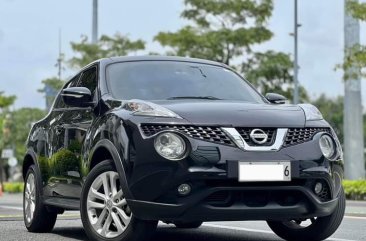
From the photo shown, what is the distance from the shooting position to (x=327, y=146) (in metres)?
5.74

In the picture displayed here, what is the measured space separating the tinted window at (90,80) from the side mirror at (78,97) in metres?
0.22

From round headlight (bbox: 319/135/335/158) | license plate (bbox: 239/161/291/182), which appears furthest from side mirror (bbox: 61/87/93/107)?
round headlight (bbox: 319/135/335/158)

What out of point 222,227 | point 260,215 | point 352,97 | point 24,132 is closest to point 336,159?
point 260,215

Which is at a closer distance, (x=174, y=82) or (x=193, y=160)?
(x=193, y=160)

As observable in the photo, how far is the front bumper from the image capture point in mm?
5273

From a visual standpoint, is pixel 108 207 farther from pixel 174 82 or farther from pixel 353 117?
pixel 353 117

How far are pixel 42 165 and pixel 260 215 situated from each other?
2.87 m

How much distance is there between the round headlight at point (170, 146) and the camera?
5285mm

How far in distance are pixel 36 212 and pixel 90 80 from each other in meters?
1.45

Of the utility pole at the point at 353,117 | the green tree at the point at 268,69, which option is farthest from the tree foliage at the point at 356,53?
the green tree at the point at 268,69

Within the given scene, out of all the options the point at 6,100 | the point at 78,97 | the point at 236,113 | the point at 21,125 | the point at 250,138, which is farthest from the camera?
the point at 21,125

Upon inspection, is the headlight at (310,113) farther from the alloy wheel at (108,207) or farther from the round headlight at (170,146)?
the alloy wheel at (108,207)

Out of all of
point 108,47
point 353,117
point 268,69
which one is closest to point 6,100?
point 108,47

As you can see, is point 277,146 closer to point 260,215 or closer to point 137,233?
point 260,215
